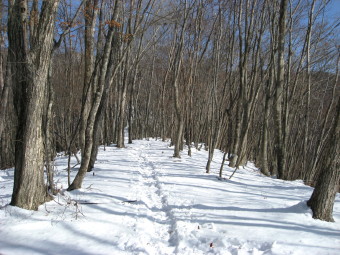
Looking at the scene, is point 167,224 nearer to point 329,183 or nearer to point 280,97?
point 329,183

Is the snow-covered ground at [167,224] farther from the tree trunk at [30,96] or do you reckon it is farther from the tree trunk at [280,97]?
the tree trunk at [280,97]

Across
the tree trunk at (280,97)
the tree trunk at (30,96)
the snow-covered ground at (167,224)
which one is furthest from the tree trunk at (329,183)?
the tree trunk at (280,97)

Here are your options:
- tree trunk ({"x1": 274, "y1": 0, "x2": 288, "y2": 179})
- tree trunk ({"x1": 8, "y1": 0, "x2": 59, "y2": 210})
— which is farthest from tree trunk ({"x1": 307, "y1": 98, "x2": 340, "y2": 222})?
tree trunk ({"x1": 274, "y1": 0, "x2": 288, "y2": 179})

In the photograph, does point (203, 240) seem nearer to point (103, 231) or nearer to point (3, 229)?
point (103, 231)

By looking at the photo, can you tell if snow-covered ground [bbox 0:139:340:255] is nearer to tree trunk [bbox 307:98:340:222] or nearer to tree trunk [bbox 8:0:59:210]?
tree trunk [bbox 307:98:340:222]

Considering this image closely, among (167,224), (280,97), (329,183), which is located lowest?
(167,224)

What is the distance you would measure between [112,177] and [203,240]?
4.28 m

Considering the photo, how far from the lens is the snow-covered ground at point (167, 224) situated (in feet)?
11.3

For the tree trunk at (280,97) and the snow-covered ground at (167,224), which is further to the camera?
the tree trunk at (280,97)

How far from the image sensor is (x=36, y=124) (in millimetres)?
4090

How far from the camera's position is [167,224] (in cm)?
443

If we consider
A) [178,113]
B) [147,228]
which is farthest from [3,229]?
[178,113]

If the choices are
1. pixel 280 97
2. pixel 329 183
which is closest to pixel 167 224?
pixel 329 183

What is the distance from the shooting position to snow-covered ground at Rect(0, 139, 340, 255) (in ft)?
11.3
